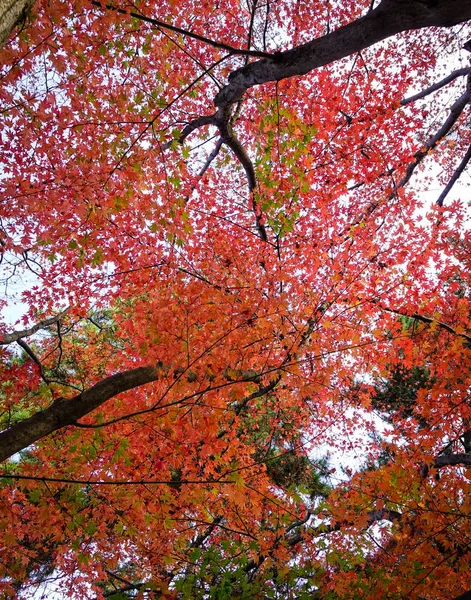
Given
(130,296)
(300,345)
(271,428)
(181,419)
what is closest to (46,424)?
(181,419)

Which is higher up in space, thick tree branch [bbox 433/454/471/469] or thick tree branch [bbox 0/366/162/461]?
thick tree branch [bbox 0/366/162/461]

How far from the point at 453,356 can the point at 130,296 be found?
26.7 feet

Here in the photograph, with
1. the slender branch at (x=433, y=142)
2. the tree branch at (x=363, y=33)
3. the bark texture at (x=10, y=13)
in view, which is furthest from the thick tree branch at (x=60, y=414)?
the slender branch at (x=433, y=142)

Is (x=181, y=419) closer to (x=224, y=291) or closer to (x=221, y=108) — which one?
(x=224, y=291)

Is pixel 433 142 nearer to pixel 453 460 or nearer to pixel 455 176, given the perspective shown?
pixel 455 176

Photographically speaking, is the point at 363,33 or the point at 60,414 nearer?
the point at 363,33

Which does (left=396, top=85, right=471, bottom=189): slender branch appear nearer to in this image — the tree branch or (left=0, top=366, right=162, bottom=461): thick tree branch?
the tree branch

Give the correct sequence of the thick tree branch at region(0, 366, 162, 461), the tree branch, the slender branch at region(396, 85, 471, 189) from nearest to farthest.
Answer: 1. the tree branch
2. the thick tree branch at region(0, 366, 162, 461)
3. the slender branch at region(396, 85, 471, 189)

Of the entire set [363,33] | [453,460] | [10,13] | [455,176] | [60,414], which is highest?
[455,176]

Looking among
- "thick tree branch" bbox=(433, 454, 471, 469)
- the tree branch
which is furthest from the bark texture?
"thick tree branch" bbox=(433, 454, 471, 469)

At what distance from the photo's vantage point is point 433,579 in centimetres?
396

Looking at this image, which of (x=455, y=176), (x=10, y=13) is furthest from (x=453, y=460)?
(x=10, y=13)

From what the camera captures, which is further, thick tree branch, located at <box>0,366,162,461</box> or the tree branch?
thick tree branch, located at <box>0,366,162,461</box>

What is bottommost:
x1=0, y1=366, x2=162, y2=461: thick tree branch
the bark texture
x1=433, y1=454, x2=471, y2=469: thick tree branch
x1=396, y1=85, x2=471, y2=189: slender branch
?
x1=433, y1=454, x2=471, y2=469: thick tree branch
